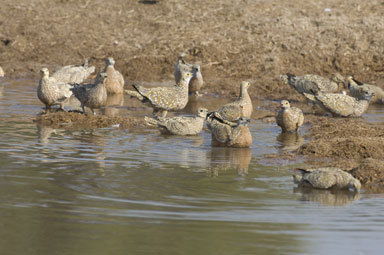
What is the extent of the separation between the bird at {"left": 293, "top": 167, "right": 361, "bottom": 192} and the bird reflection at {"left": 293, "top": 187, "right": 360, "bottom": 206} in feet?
0.22

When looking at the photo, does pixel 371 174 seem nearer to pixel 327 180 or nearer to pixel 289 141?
pixel 327 180

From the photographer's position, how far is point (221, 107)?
666 inches

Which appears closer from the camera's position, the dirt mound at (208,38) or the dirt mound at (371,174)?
the dirt mound at (371,174)

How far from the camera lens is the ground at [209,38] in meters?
24.5

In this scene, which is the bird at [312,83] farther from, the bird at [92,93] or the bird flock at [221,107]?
the bird at [92,93]

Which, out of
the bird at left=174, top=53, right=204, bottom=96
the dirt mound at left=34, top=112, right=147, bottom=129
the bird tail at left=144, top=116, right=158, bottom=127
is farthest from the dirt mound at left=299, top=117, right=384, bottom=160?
the bird at left=174, top=53, right=204, bottom=96

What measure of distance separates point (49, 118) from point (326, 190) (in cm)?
742

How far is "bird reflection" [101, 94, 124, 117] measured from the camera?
18266mm

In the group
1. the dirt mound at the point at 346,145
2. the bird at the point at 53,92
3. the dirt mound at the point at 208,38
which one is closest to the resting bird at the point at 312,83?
the dirt mound at the point at 208,38

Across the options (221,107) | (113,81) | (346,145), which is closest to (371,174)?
(346,145)

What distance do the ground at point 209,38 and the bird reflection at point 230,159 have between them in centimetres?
845

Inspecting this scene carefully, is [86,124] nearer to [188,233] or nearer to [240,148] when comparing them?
[240,148]

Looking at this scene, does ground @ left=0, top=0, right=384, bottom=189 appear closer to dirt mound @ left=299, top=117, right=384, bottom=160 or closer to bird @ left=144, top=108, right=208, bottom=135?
dirt mound @ left=299, top=117, right=384, bottom=160

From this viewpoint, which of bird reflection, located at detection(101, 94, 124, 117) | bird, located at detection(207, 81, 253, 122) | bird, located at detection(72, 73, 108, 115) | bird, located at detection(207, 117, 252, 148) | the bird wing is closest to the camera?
bird, located at detection(207, 117, 252, 148)
